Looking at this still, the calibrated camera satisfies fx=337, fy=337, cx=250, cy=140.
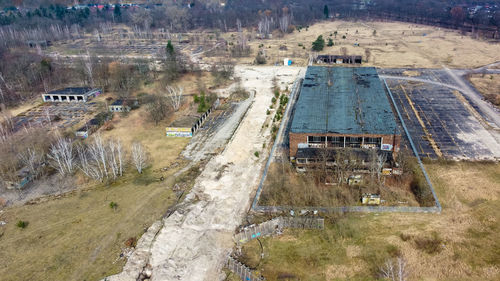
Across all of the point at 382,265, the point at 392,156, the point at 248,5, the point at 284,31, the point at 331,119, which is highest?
the point at 248,5

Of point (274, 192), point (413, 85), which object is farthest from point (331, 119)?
point (413, 85)

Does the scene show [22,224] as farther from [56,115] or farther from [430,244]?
[430,244]

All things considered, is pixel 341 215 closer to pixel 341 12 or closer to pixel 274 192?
pixel 274 192

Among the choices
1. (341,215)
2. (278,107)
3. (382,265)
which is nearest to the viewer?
(382,265)

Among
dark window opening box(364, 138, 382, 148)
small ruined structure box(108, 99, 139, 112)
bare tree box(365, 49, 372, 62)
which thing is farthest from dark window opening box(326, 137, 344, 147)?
bare tree box(365, 49, 372, 62)

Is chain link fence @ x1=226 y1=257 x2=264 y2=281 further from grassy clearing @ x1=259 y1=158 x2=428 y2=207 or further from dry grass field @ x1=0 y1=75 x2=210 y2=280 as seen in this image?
dry grass field @ x1=0 y1=75 x2=210 y2=280

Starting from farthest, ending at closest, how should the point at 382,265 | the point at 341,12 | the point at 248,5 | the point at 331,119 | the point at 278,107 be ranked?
the point at 248,5
the point at 341,12
the point at 278,107
the point at 331,119
the point at 382,265

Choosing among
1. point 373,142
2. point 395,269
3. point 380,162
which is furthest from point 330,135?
point 395,269
